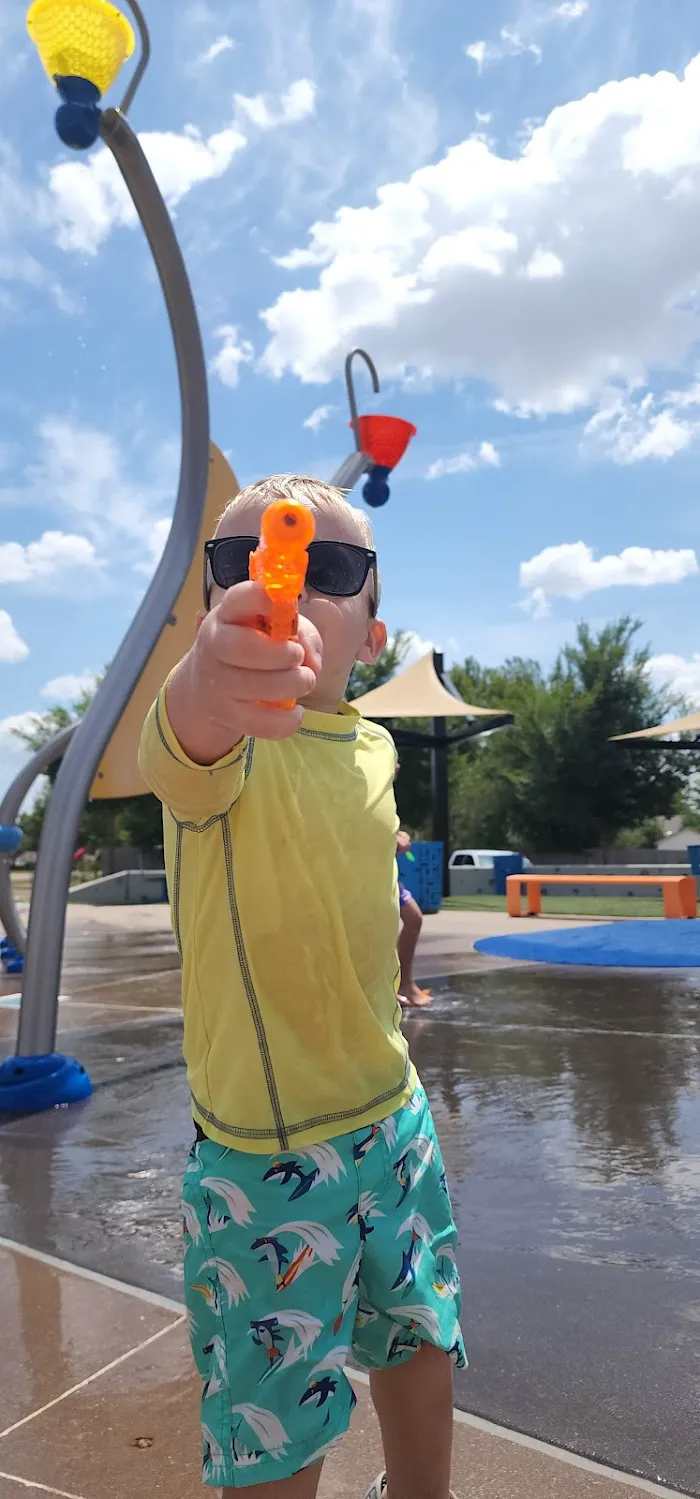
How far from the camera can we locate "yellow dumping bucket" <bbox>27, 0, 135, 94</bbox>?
4.52 metres

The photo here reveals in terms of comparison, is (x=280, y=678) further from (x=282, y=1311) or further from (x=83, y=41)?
(x=83, y=41)

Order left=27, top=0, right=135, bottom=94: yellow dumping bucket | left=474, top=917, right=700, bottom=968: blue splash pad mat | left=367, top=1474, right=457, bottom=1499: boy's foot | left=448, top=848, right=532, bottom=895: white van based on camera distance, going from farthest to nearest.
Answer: left=448, top=848, right=532, bottom=895: white van
left=474, top=917, right=700, bottom=968: blue splash pad mat
left=27, top=0, right=135, bottom=94: yellow dumping bucket
left=367, top=1474, right=457, bottom=1499: boy's foot

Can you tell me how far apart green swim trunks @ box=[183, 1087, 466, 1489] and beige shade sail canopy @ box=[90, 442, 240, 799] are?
3.51 m

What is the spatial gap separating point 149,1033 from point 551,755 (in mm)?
28556

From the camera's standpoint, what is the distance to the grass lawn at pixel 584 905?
52.1 feet

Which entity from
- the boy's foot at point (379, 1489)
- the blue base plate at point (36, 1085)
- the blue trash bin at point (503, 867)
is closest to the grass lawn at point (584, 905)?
the blue trash bin at point (503, 867)

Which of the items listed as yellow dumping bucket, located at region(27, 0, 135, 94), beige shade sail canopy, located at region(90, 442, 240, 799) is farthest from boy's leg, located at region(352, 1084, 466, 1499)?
yellow dumping bucket, located at region(27, 0, 135, 94)

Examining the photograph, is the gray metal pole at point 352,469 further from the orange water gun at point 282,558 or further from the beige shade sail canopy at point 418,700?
the beige shade sail canopy at point 418,700

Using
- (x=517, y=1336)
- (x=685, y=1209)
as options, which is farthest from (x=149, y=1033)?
(x=517, y=1336)

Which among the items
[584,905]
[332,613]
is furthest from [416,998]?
[584,905]

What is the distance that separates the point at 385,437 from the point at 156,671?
9.37ft

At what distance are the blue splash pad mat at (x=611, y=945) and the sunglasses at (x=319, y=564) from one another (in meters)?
7.57

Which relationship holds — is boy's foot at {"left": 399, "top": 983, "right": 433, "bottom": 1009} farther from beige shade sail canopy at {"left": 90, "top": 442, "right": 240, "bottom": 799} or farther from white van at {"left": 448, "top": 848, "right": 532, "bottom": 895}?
white van at {"left": 448, "top": 848, "right": 532, "bottom": 895}

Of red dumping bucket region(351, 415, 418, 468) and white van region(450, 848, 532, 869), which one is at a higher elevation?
red dumping bucket region(351, 415, 418, 468)
